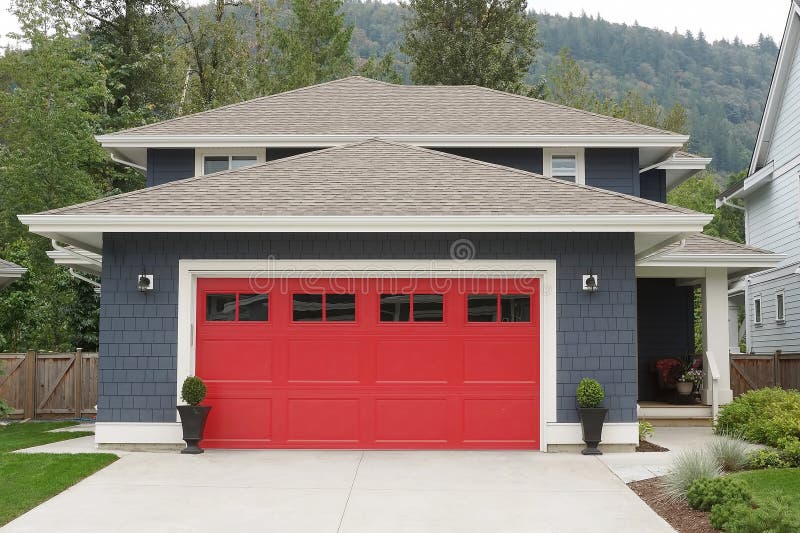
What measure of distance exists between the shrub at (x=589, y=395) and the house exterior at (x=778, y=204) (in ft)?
35.7

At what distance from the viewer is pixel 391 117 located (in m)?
16.2

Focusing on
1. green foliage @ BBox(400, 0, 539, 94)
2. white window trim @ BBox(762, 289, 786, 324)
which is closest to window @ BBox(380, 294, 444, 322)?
white window trim @ BBox(762, 289, 786, 324)

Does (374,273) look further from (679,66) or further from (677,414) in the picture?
(679,66)

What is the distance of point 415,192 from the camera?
449 inches

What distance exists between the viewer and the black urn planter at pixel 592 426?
1063cm

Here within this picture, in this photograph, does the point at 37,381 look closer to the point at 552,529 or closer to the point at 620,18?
the point at 552,529

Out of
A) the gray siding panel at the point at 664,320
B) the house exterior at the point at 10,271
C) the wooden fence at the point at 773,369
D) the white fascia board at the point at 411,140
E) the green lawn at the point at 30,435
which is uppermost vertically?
the white fascia board at the point at 411,140

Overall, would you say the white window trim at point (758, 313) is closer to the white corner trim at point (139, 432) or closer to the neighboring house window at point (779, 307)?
the neighboring house window at point (779, 307)

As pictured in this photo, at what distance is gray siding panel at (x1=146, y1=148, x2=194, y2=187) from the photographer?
15.5 metres

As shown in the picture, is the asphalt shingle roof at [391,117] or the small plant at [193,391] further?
the asphalt shingle roof at [391,117]

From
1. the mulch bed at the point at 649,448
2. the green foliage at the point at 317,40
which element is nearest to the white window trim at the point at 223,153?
the mulch bed at the point at 649,448

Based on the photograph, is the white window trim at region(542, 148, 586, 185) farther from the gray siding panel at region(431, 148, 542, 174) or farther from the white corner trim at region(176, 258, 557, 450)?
the white corner trim at region(176, 258, 557, 450)

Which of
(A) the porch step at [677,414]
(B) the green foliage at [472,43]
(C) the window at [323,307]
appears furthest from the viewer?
(B) the green foliage at [472,43]

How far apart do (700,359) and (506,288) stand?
6.88 meters
